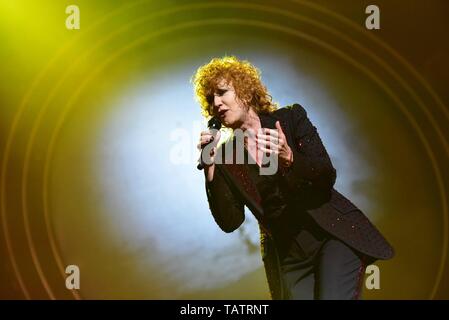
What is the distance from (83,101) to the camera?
289 cm

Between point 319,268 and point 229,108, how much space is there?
783mm

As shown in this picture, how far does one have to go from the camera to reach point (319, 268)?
2156mm

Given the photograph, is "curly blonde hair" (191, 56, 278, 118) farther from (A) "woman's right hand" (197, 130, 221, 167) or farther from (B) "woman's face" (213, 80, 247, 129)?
(A) "woman's right hand" (197, 130, 221, 167)

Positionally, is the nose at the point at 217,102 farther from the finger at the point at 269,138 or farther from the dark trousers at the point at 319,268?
the dark trousers at the point at 319,268

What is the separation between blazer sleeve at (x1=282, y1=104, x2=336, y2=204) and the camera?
7.07ft

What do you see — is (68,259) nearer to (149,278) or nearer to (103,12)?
(149,278)

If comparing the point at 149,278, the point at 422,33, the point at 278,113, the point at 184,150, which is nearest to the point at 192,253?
the point at 149,278

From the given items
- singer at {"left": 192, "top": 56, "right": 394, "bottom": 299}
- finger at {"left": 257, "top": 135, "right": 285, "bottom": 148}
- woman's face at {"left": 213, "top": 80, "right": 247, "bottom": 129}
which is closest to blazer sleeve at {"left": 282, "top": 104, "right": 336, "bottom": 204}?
singer at {"left": 192, "top": 56, "right": 394, "bottom": 299}

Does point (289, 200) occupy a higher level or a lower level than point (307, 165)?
lower

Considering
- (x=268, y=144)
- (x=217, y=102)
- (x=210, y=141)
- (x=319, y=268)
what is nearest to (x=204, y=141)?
(x=210, y=141)

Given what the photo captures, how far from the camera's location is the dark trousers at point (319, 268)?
2.12 m

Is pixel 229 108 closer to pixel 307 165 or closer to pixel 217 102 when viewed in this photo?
pixel 217 102

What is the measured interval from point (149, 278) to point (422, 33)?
5.94 ft

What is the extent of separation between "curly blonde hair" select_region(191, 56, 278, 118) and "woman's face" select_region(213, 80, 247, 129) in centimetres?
3
